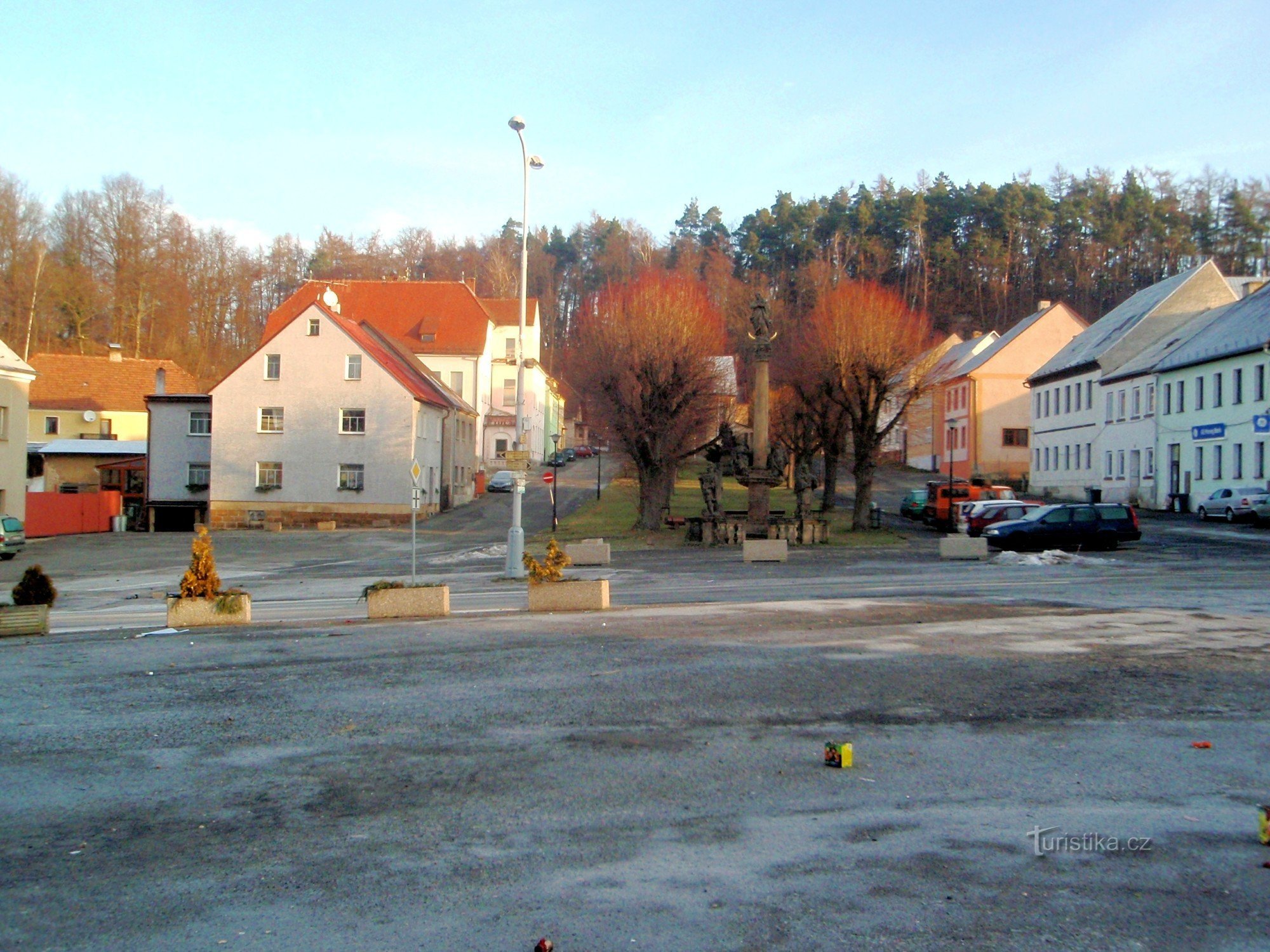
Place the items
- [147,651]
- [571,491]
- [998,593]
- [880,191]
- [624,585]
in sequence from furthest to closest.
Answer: [880,191] < [571,491] < [624,585] < [998,593] < [147,651]

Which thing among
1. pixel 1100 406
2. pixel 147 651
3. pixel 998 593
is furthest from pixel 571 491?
pixel 147 651

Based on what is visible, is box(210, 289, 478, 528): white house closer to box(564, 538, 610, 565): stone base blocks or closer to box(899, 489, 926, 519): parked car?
box(564, 538, 610, 565): stone base blocks

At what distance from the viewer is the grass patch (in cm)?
3788

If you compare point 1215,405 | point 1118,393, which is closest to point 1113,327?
point 1118,393

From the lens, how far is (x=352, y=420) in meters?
51.6

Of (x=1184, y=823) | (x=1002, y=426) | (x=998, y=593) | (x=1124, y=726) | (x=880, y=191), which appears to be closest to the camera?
(x=1184, y=823)

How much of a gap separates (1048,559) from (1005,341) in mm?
48531

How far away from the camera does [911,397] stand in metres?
40.5

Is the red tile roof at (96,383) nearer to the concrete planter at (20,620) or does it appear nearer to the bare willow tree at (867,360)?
the bare willow tree at (867,360)

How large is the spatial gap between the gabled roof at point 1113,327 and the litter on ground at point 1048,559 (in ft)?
112

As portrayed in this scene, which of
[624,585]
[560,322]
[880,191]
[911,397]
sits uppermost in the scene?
[880,191]

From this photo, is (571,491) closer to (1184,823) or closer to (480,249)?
(480,249)

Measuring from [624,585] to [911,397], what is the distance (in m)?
20.7

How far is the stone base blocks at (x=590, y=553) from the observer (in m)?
30.3
